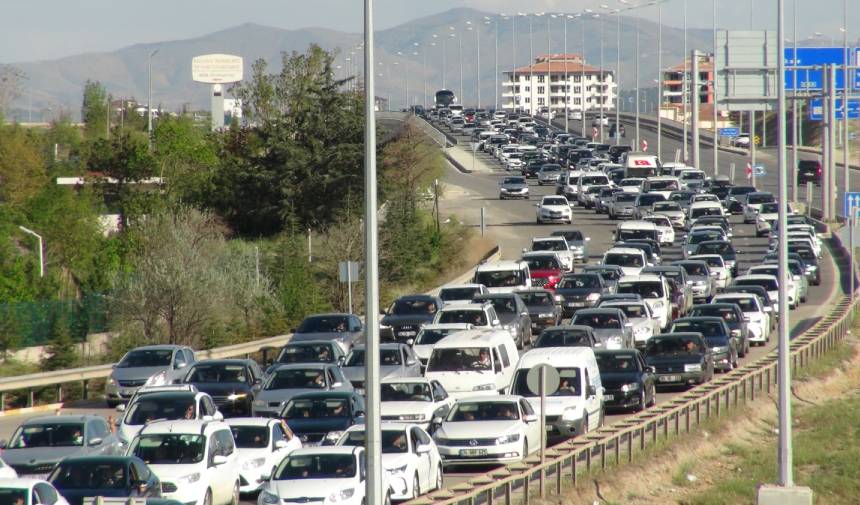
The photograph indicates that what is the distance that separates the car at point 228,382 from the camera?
3069 centimetres

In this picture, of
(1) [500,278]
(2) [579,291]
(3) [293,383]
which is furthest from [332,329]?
(2) [579,291]

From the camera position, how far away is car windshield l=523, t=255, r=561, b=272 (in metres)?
50.6

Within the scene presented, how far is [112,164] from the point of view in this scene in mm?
78312

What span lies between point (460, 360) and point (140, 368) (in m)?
7.37

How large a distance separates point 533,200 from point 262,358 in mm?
49696

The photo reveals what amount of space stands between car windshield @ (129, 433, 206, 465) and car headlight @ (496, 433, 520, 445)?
208 inches

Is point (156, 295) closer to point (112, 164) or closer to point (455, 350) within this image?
point (455, 350)

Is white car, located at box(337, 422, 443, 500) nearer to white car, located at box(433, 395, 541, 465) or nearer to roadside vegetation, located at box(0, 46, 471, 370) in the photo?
white car, located at box(433, 395, 541, 465)

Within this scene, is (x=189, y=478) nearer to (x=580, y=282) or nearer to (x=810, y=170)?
(x=580, y=282)

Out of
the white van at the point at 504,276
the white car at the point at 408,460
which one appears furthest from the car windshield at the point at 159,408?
the white van at the point at 504,276

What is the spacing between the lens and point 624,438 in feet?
87.9

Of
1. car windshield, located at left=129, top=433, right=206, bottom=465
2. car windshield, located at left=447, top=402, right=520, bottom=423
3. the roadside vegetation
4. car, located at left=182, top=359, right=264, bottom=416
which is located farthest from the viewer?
the roadside vegetation

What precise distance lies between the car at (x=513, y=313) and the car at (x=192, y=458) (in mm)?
18650

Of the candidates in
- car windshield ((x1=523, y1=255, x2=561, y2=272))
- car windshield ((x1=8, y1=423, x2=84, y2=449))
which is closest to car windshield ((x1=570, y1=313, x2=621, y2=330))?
car windshield ((x1=523, y1=255, x2=561, y2=272))
